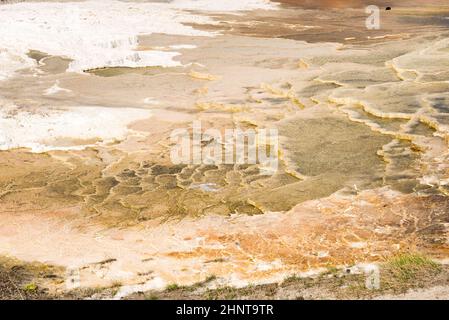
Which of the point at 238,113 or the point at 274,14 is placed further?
the point at 274,14

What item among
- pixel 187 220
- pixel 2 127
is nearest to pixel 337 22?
pixel 2 127

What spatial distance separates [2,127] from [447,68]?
650cm

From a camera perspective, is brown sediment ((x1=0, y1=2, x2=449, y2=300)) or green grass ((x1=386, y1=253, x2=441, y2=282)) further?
brown sediment ((x1=0, y1=2, x2=449, y2=300))

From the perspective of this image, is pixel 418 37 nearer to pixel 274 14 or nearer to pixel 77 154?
pixel 274 14

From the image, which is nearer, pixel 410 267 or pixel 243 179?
pixel 410 267

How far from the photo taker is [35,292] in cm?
401

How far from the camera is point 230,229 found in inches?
196

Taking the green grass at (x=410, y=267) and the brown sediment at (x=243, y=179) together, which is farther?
the brown sediment at (x=243, y=179)

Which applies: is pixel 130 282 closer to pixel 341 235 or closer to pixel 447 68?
pixel 341 235

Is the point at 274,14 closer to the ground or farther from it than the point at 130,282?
farther from it

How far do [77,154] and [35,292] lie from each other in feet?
10.8
